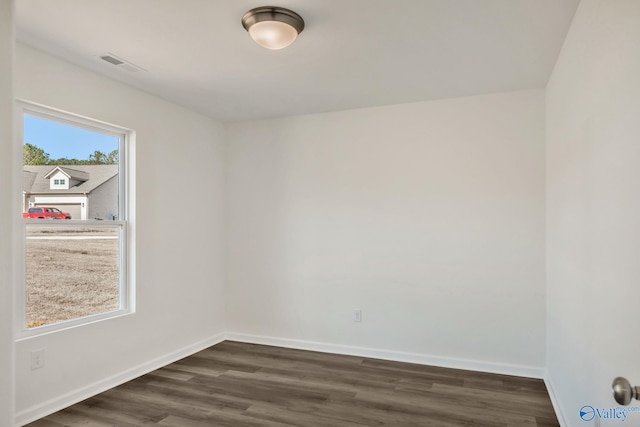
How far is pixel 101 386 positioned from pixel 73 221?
1.34m

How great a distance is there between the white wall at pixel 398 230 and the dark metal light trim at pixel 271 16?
6.58ft

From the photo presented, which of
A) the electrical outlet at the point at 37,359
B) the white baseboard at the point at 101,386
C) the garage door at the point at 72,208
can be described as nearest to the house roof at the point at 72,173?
the garage door at the point at 72,208

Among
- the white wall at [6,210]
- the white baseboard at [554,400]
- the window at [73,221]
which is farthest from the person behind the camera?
the window at [73,221]

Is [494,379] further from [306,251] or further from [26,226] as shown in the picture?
[26,226]

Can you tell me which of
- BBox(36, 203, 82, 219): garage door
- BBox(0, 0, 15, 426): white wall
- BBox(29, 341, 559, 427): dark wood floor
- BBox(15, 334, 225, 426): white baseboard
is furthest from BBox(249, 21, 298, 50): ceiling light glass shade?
BBox(15, 334, 225, 426): white baseboard

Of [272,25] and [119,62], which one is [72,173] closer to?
[119,62]

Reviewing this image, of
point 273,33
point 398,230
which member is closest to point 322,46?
point 273,33

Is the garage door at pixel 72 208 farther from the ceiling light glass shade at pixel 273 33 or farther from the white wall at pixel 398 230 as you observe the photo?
the ceiling light glass shade at pixel 273 33

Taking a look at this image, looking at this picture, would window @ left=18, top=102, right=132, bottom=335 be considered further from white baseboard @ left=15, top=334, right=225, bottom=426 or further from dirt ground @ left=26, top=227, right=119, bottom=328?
white baseboard @ left=15, top=334, right=225, bottom=426

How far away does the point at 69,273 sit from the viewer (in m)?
3.22

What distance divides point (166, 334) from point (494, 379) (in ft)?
10.1

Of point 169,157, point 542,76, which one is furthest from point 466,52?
point 169,157

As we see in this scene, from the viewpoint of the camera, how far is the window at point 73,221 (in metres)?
2.95

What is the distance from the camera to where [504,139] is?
375 centimetres
